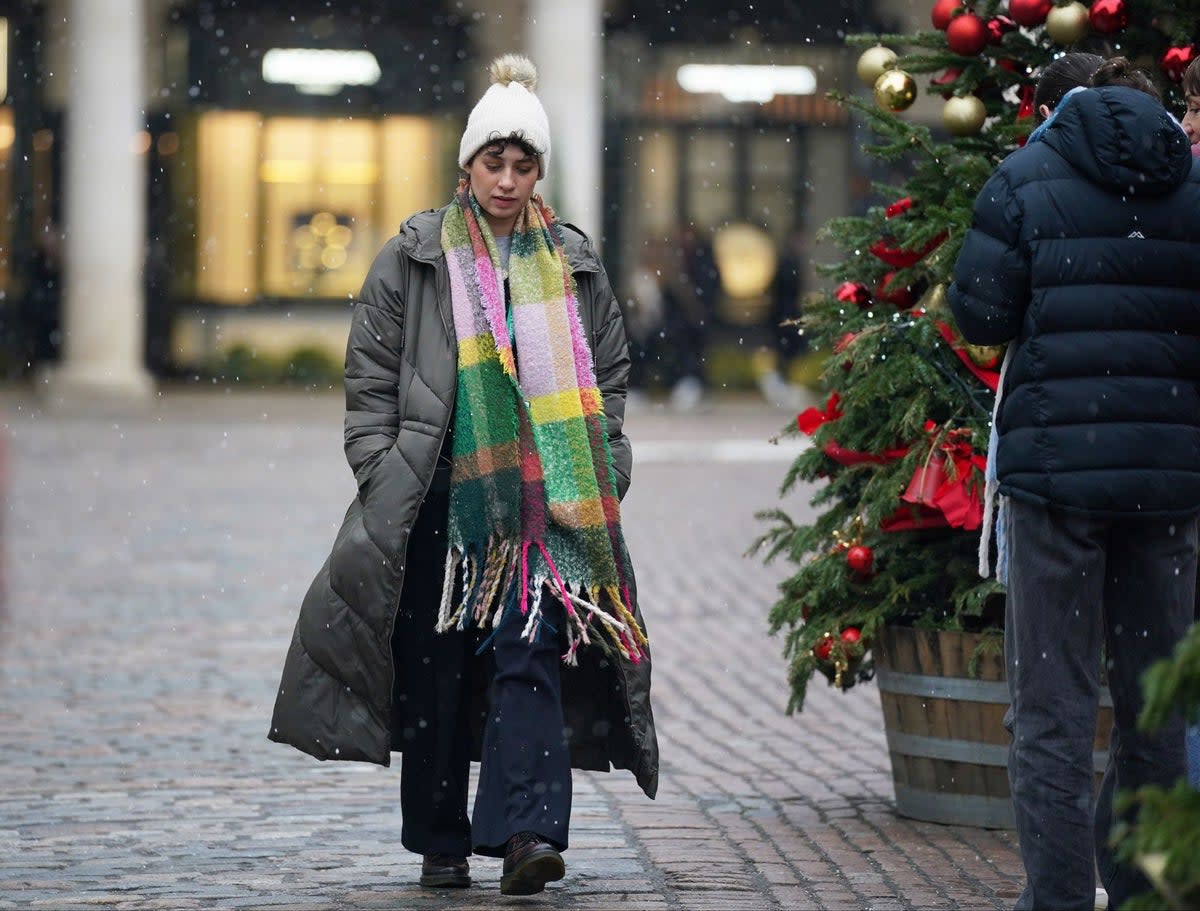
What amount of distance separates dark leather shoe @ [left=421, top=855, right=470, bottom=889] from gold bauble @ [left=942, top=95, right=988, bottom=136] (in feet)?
7.74

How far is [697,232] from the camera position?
29672 millimetres

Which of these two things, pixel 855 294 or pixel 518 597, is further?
pixel 855 294

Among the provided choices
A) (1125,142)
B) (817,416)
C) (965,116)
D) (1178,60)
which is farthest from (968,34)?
(1125,142)

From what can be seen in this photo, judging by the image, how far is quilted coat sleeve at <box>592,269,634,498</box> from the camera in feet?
17.7

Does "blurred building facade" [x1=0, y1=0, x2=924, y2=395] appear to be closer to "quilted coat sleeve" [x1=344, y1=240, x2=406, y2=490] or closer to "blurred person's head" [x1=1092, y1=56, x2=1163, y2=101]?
"quilted coat sleeve" [x1=344, y1=240, x2=406, y2=490]

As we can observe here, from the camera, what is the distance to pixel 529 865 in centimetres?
502

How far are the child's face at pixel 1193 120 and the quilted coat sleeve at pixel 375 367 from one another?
1824 mm

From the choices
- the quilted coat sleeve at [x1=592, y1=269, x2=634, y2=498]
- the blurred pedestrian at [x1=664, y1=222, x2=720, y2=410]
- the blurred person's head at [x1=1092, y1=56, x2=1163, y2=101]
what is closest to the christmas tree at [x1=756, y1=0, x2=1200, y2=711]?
the quilted coat sleeve at [x1=592, y1=269, x2=634, y2=498]

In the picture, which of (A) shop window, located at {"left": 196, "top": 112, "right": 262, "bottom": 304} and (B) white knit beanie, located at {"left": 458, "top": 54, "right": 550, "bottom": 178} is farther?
(A) shop window, located at {"left": 196, "top": 112, "right": 262, "bottom": 304}

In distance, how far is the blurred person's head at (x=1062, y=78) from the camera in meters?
4.62

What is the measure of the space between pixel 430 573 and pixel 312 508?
1011 centimetres

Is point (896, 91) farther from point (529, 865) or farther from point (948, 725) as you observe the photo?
point (529, 865)

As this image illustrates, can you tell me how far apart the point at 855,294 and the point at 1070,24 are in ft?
3.05

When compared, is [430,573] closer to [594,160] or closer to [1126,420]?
[1126,420]
